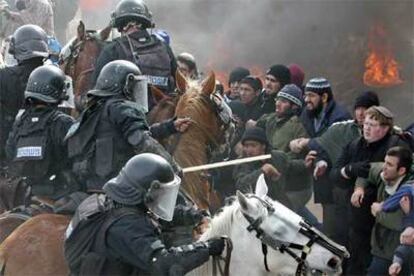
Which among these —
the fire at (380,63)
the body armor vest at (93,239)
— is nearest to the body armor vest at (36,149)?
the body armor vest at (93,239)

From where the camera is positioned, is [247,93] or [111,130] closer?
[111,130]

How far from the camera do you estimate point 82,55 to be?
31.4 feet

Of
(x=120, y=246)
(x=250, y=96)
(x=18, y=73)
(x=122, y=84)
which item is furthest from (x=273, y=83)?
(x=120, y=246)

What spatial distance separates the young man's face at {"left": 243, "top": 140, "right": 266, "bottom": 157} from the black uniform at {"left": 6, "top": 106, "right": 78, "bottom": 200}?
212 cm

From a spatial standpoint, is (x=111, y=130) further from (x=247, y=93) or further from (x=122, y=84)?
(x=247, y=93)

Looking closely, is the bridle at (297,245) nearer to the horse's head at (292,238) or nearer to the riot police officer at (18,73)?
the horse's head at (292,238)

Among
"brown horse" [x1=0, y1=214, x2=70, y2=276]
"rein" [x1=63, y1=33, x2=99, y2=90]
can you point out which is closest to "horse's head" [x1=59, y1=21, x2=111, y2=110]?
"rein" [x1=63, y1=33, x2=99, y2=90]

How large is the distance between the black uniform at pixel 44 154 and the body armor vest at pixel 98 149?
0.25 meters

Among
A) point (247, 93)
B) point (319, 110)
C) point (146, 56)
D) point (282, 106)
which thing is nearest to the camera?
point (146, 56)

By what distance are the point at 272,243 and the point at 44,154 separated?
2119 millimetres

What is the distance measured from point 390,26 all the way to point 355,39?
603 millimetres

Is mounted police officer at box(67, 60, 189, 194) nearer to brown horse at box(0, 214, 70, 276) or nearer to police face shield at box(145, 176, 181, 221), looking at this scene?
brown horse at box(0, 214, 70, 276)

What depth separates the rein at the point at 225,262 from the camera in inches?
216

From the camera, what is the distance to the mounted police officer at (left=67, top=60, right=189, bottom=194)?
6.49m
